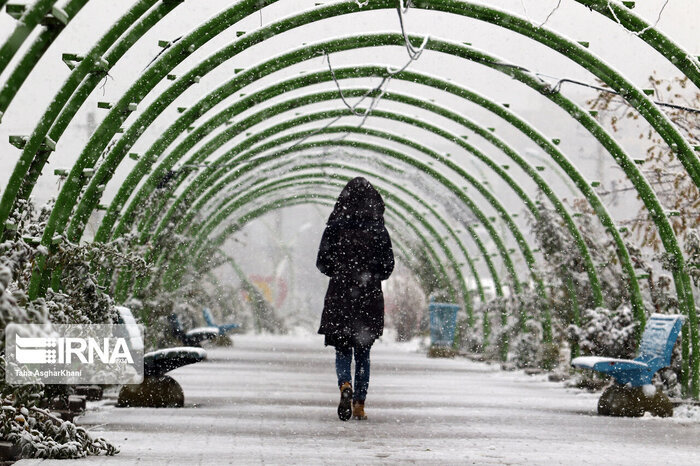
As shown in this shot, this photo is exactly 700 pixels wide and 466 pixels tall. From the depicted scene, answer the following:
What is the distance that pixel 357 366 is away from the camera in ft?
31.5

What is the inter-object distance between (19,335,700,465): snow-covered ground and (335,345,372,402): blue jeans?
0.33 metres

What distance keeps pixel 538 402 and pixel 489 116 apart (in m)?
62.5

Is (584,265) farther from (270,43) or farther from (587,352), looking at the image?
(270,43)

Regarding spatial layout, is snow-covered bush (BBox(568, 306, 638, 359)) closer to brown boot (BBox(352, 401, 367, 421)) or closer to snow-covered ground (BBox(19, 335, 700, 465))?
snow-covered ground (BBox(19, 335, 700, 465))

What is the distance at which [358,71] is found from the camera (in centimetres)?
1312

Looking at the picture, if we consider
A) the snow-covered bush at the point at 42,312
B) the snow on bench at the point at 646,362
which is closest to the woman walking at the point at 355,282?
the snow-covered bush at the point at 42,312

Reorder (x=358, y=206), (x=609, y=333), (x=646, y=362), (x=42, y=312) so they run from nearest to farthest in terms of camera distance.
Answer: (x=42, y=312) < (x=358, y=206) < (x=646, y=362) < (x=609, y=333)

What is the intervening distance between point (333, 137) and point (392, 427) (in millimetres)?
9989

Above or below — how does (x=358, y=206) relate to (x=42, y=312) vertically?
above

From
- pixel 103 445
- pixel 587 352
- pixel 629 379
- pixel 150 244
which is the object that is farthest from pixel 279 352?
pixel 103 445

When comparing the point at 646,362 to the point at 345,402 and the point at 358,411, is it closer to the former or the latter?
the point at 358,411

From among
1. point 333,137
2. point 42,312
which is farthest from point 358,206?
point 333,137

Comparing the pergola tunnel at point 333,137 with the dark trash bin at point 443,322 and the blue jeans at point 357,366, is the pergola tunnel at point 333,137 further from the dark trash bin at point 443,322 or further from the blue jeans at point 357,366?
the blue jeans at point 357,366

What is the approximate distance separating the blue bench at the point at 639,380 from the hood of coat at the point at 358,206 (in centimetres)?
258
